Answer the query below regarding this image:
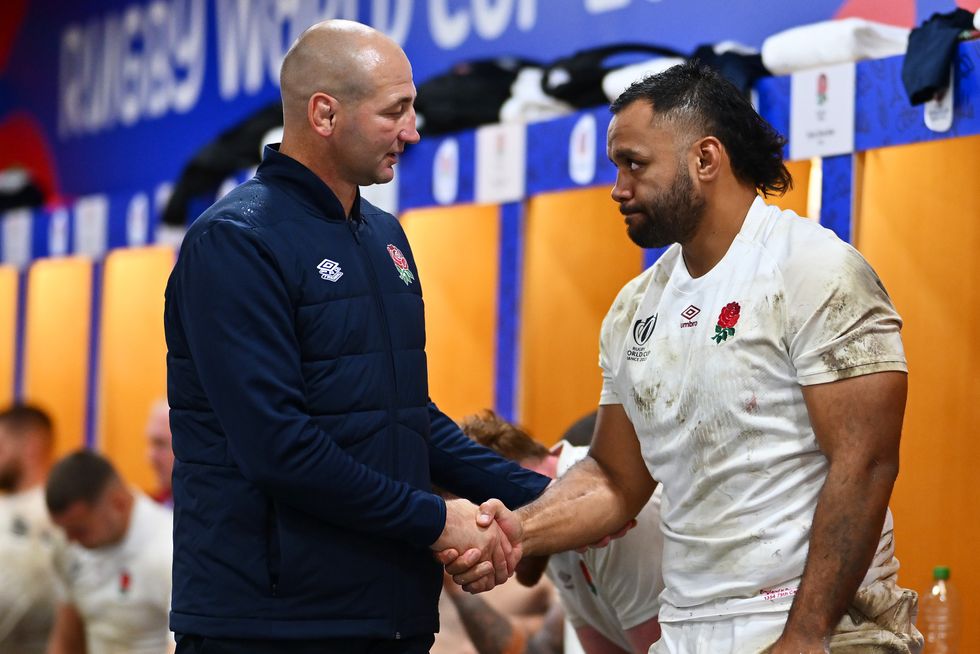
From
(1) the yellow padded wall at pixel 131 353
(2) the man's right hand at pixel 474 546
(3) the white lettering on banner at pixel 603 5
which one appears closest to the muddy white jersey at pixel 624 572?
(2) the man's right hand at pixel 474 546

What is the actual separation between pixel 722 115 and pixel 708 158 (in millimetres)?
91

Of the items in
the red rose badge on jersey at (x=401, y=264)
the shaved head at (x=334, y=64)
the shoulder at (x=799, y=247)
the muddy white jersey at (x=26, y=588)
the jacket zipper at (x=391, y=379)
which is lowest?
the muddy white jersey at (x=26, y=588)

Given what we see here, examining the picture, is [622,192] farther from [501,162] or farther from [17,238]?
[17,238]

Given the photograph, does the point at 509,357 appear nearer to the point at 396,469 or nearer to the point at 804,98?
the point at 804,98

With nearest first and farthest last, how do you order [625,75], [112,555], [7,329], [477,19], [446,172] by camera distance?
[625,75]
[112,555]
[446,172]
[477,19]
[7,329]

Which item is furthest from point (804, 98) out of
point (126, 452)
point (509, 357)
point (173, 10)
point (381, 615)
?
point (173, 10)

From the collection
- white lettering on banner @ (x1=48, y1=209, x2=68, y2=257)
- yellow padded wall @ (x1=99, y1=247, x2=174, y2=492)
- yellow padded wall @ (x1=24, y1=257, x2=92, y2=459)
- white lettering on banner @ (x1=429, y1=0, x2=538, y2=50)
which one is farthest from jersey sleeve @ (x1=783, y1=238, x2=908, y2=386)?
white lettering on banner @ (x1=48, y1=209, x2=68, y2=257)

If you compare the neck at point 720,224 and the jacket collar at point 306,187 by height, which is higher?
the jacket collar at point 306,187

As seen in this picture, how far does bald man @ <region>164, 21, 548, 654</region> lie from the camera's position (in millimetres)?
2402

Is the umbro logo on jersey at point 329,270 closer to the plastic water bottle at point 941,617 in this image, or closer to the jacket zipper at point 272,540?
the jacket zipper at point 272,540

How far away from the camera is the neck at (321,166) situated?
264 cm

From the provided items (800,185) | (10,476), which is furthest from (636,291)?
(10,476)

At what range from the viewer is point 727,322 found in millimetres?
2498

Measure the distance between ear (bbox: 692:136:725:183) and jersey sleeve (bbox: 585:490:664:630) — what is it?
867mm
